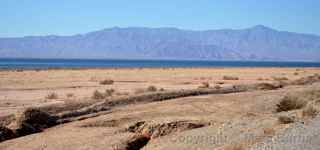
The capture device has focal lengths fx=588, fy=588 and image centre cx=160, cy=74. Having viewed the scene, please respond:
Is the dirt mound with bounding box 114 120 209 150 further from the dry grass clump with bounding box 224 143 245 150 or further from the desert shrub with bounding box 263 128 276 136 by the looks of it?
the dry grass clump with bounding box 224 143 245 150

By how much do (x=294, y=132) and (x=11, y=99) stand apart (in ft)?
70.9

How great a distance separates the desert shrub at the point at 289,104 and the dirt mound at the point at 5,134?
1113 cm

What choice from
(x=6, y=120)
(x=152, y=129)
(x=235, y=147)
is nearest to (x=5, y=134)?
(x=6, y=120)

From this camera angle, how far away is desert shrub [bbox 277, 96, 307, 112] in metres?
25.0

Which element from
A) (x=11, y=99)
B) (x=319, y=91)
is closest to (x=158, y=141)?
(x=319, y=91)

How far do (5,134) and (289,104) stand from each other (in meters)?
12.2

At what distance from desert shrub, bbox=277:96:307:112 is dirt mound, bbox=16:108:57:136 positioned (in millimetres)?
9538

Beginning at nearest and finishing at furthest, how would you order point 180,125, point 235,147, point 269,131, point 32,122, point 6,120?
point 235,147
point 269,131
point 180,125
point 32,122
point 6,120

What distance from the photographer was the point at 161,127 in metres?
19.0

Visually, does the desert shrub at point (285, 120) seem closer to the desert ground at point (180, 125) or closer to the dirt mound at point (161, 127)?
the desert ground at point (180, 125)

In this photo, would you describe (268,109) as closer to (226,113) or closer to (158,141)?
(226,113)

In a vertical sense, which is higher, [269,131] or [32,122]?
[269,131]

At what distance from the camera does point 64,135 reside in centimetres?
1864

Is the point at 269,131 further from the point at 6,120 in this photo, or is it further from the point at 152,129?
the point at 6,120
